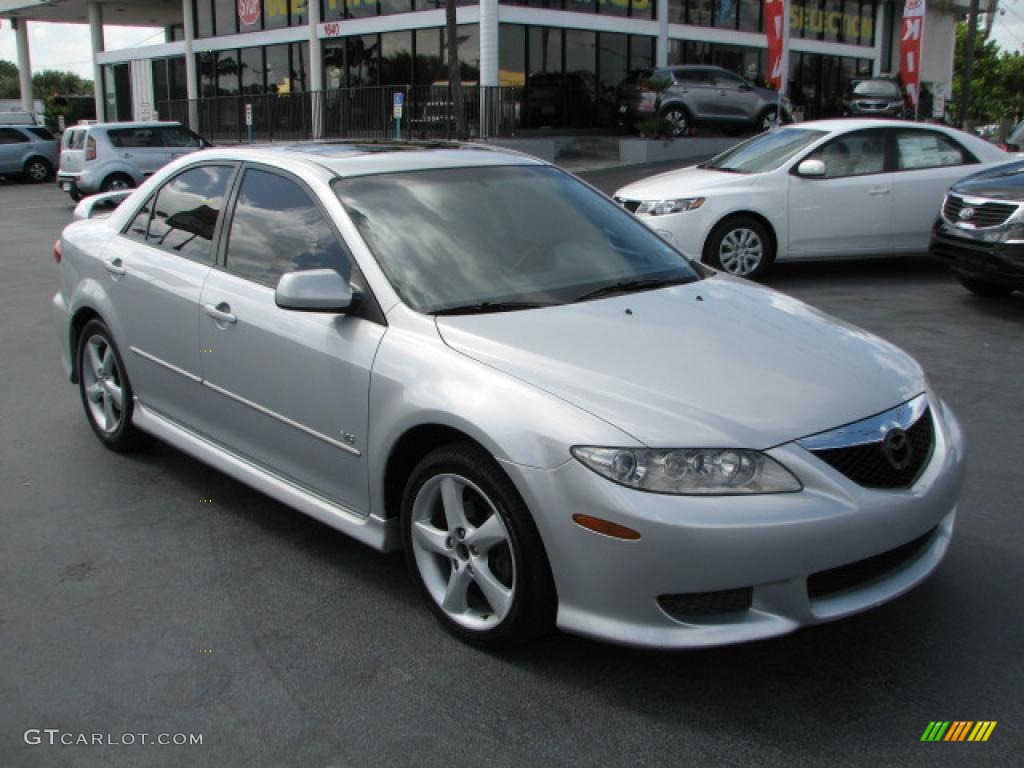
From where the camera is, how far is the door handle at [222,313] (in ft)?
14.0

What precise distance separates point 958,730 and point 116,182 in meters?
20.4

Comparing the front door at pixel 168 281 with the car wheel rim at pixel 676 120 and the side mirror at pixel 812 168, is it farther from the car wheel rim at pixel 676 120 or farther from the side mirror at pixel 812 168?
the car wheel rim at pixel 676 120

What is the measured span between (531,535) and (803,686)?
962 millimetres

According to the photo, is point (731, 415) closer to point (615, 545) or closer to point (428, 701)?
point (615, 545)

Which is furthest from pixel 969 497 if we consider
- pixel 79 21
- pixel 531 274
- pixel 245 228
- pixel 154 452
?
pixel 79 21

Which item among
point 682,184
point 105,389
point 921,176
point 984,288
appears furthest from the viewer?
point 921,176

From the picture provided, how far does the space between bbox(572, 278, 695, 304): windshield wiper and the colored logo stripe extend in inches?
72.4

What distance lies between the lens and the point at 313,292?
3.65 metres

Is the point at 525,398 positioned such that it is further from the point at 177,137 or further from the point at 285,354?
the point at 177,137

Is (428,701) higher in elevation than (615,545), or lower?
lower

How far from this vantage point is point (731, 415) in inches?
122

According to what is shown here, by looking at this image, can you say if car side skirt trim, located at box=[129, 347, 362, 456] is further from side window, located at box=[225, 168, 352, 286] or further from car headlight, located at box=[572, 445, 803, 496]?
car headlight, located at box=[572, 445, 803, 496]

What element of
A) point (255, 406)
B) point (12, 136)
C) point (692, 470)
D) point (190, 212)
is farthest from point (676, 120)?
point (692, 470)

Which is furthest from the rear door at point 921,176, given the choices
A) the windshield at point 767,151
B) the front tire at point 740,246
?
the front tire at point 740,246
